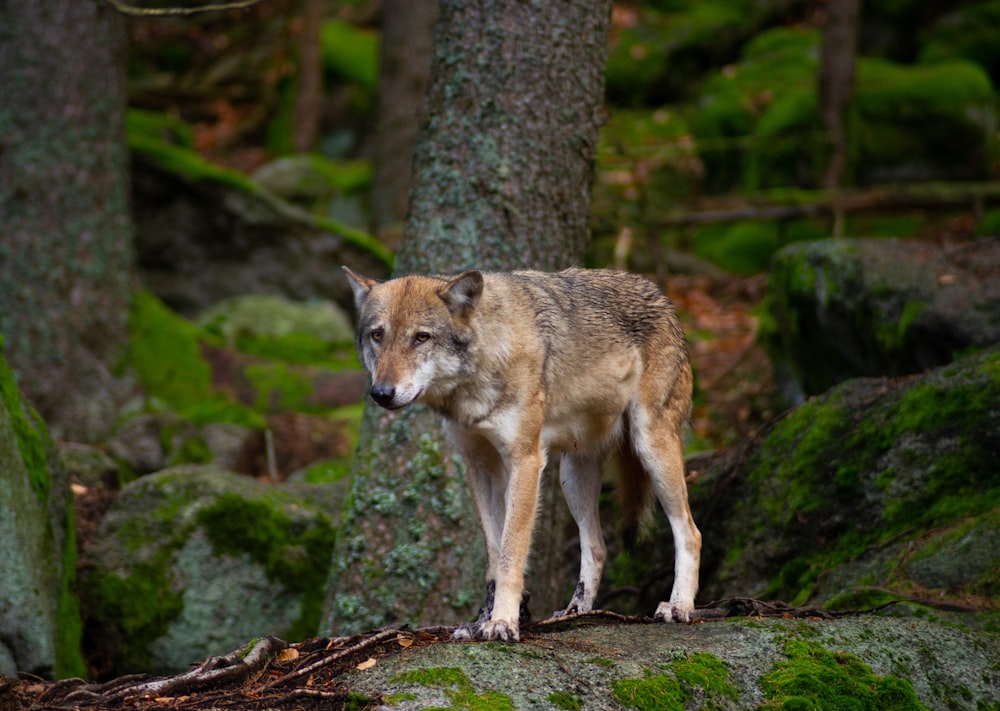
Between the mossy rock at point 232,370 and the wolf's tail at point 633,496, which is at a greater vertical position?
the wolf's tail at point 633,496

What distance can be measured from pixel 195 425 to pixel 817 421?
5.99 meters

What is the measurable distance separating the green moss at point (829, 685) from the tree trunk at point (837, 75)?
40.3 ft

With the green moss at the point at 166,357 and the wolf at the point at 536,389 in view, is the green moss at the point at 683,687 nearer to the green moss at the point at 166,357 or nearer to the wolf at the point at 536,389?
the wolf at the point at 536,389

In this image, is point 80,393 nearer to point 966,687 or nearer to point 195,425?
A: point 195,425

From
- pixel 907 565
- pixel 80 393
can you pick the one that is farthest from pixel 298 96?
pixel 907 565

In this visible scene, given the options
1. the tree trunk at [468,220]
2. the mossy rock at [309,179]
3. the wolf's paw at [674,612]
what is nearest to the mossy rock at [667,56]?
the mossy rock at [309,179]

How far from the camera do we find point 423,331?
5000mm

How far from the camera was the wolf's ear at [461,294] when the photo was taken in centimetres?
504

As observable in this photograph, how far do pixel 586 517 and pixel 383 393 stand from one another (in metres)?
1.79

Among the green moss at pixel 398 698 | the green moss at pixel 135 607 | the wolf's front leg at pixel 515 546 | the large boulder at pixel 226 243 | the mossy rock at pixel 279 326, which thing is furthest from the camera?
the large boulder at pixel 226 243

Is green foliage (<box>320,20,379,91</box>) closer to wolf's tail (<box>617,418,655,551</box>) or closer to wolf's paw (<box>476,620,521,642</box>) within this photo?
wolf's tail (<box>617,418,655,551</box>)

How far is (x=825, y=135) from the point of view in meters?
16.1

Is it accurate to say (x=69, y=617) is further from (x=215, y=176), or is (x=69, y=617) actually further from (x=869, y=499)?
(x=215, y=176)

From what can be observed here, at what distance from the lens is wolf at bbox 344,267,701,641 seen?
5.01 metres
